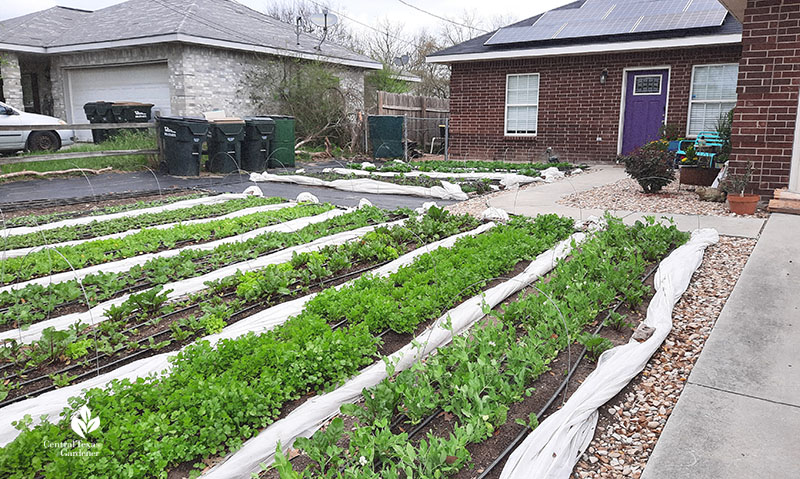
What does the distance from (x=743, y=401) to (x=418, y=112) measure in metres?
16.8

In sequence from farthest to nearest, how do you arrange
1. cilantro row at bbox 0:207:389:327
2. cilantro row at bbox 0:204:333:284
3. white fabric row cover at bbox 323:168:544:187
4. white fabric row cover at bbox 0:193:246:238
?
white fabric row cover at bbox 323:168:544:187, white fabric row cover at bbox 0:193:246:238, cilantro row at bbox 0:204:333:284, cilantro row at bbox 0:207:389:327

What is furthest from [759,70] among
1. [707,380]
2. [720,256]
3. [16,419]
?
[16,419]

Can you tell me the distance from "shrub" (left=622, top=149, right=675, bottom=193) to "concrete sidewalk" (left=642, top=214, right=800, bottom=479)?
4.80 meters

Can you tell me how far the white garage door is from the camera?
1577 cm

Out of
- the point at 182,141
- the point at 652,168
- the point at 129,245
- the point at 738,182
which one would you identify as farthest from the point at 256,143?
the point at 738,182

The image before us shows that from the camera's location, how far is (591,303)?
380 centimetres

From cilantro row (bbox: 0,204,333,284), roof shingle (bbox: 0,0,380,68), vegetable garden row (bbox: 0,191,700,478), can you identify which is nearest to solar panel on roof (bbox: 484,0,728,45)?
roof shingle (bbox: 0,0,380,68)

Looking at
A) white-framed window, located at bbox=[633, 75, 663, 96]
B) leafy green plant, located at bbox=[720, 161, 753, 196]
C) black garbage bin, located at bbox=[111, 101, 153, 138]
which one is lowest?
leafy green plant, located at bbox=[720, 161, 753, 196]

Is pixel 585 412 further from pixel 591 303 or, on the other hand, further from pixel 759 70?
pixel 759 70

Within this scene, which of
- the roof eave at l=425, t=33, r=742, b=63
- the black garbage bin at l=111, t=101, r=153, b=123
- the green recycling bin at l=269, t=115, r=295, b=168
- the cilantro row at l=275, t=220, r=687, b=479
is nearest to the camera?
the cilantro row at l=275, t=220, r=687, b=479

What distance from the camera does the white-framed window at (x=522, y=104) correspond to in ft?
49.5

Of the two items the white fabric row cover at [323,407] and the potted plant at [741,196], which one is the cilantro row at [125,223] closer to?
the white fabric row cover at [323,407]

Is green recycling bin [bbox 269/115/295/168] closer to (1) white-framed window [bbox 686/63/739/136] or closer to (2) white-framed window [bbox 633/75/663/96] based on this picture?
(2) white-framed window [bbox 633/75/663/96]

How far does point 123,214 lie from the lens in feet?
23.9
